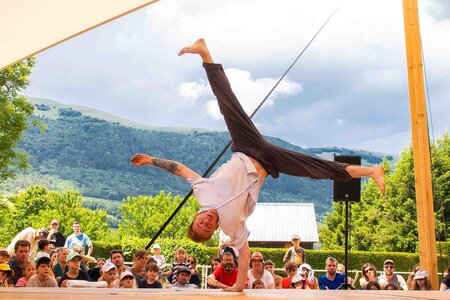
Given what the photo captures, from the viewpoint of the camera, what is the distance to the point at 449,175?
29.3 m

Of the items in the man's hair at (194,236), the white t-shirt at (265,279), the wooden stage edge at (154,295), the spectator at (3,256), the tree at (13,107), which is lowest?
the wooden stage edge at (154,295)

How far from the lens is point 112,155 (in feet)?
280

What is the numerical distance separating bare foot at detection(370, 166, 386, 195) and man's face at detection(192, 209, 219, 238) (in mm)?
1154

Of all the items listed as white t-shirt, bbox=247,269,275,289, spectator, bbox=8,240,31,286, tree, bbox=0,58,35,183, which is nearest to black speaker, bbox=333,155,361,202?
white t-shirt, bbox=247,269,275,289

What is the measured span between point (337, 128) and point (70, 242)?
346 feet

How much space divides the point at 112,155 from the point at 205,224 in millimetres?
82300

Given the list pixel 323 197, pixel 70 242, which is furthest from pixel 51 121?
pixel 70 242

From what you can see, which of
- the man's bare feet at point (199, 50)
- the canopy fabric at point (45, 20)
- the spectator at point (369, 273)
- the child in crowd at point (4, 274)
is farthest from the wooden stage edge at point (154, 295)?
the spectator at point (369, 273)

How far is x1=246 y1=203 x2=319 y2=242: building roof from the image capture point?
37.7 m

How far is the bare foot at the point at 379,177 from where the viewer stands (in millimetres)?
4559

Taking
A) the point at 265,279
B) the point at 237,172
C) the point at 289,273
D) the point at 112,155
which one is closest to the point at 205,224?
the point at 237,172

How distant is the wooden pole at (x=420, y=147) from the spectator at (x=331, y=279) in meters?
0.88

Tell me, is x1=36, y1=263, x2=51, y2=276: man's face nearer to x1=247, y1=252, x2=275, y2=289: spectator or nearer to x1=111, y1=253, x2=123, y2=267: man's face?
x1=111, y1=253, x2=123, y2=267: man's face

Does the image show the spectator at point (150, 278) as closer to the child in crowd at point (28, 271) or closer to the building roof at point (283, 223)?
the child in crowd at point (28, 271)
